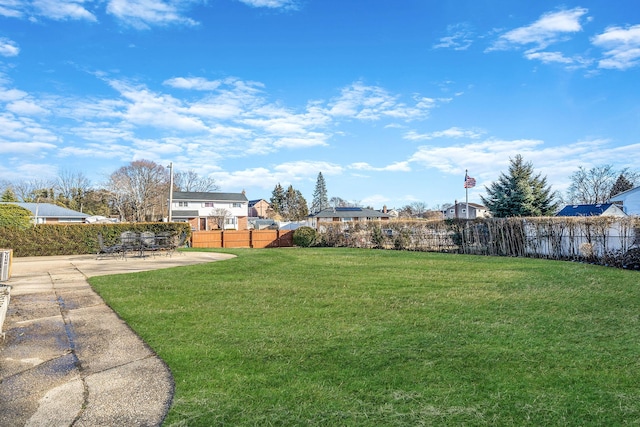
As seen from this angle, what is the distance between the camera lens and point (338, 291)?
23.2 feet

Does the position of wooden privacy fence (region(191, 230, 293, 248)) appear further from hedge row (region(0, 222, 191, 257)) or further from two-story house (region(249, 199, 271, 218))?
two-story house (region(249, 199, 271, 218))

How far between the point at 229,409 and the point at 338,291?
4.57 metres

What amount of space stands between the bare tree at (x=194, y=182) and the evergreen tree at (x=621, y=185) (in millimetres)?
52885

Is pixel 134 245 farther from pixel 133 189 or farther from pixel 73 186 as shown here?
pixel 73 186

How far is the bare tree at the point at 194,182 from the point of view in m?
58.1

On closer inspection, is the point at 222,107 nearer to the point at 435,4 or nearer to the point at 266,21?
the point at 266,21

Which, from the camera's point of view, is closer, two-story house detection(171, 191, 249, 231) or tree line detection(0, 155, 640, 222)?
tree line detection(0, 155, 640, 222)

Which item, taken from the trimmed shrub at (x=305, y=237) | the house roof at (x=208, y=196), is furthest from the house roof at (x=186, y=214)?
the trimmed shrub at (x=305, y=237)

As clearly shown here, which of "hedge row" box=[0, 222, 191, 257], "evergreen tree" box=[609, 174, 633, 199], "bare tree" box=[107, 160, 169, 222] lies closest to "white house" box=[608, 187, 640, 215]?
"evergreen tree" box=[609, 174, 633, 199]

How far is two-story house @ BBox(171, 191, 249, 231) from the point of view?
45812 millimetres

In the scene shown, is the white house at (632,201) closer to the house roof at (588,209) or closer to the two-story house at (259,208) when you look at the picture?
the house roof at (588,209)

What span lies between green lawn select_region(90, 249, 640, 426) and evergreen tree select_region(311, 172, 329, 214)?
257 feet

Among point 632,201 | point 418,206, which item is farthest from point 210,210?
point 418,206

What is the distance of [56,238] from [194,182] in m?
43.7
